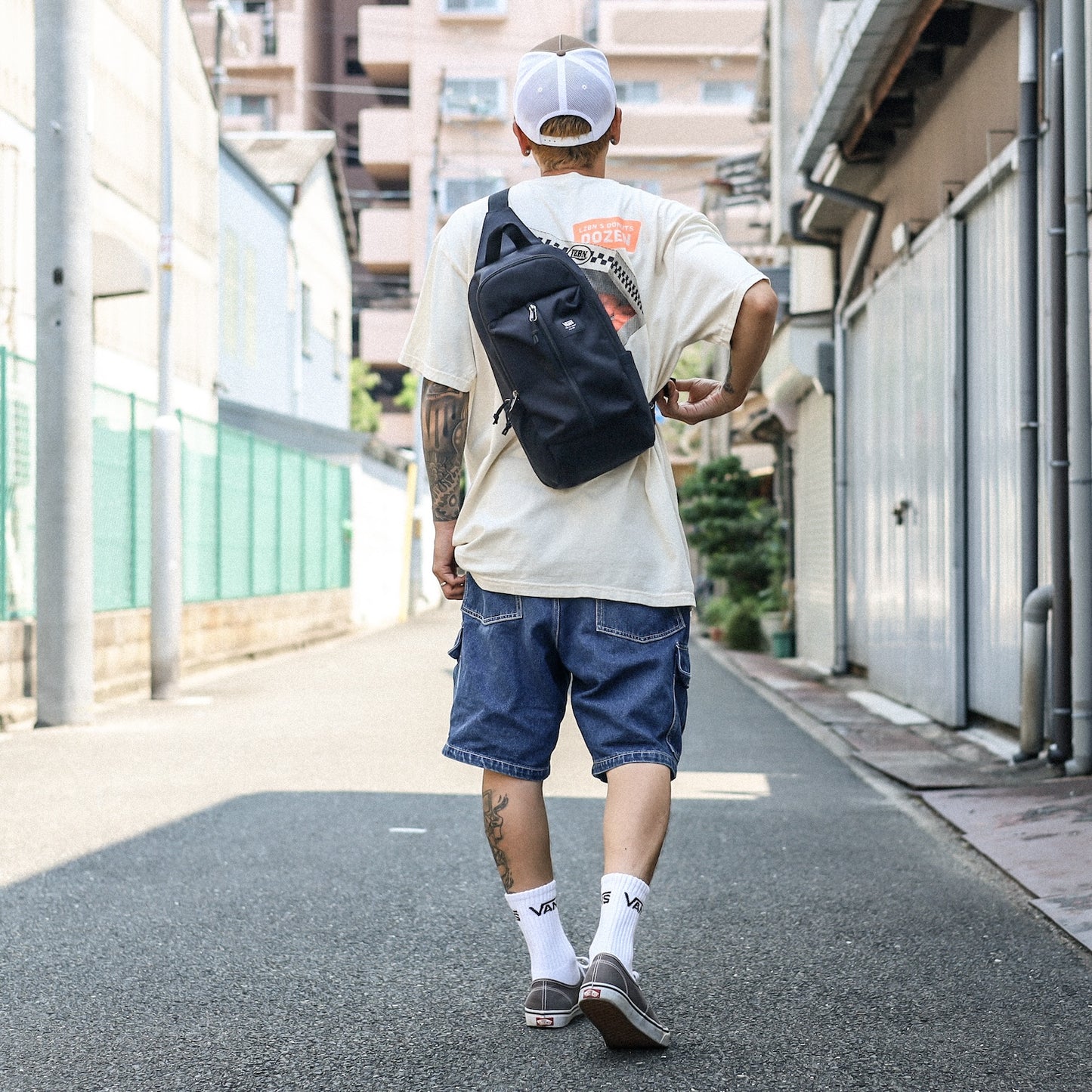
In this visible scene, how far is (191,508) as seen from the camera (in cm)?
1283

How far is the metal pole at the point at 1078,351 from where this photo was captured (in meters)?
6.11

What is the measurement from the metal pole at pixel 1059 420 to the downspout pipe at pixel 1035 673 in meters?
0.07

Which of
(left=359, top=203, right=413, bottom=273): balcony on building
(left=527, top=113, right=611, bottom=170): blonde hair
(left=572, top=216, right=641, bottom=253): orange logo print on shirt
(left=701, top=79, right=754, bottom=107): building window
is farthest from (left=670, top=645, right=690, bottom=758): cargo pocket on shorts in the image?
(left=701, top=79, right=754, bottom=107): building window

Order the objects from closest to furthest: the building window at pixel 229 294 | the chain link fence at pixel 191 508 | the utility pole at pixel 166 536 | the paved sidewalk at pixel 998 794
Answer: the paved sidewalk at pixel 998 794, the chain link fence at pixel 191 508, the utility pole at pixel 166 536, the building window at pixel 229 294

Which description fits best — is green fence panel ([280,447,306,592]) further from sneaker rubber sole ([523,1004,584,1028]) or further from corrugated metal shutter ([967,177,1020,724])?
sneaker rubber sole ([523,1004,584,1028])

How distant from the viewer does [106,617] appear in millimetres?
10398

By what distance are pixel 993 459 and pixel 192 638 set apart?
7639 mm

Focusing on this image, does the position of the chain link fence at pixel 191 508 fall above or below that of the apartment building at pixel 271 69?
below

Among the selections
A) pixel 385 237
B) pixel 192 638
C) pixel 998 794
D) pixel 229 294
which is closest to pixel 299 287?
pixel 229 294

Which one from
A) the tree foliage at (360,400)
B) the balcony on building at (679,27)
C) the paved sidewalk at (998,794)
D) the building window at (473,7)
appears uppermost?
the building window at (473,7)

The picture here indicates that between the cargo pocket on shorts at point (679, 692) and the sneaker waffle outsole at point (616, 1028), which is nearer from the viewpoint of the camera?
the sneaker waffle outsole at point (616, 1028)

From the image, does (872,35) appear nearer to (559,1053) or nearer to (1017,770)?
(1017,770)

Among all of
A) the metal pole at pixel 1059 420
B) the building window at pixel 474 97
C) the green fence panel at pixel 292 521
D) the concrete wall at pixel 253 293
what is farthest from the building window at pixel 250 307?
the building window at pixel 474 97

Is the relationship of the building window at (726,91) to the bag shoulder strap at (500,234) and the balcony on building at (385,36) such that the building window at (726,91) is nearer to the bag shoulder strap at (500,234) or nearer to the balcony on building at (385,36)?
the balcony on building at (385,36)
